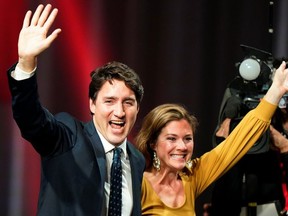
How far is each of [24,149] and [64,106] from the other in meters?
0.27

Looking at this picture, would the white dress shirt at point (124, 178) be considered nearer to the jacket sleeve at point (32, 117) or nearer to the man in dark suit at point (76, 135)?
the man in dark suit at point (76, 135)

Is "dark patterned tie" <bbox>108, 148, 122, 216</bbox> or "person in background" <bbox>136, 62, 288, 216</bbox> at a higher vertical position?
"person in background" <bbox>136, 62, 288, 216</bbox>

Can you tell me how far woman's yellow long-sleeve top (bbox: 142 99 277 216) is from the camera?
1780 millimetres

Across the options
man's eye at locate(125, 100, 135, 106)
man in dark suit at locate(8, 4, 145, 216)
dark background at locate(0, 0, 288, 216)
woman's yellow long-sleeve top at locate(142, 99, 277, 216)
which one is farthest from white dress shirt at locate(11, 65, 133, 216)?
dark background at locate(0, 0, 288, 216)

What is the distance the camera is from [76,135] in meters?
1.34

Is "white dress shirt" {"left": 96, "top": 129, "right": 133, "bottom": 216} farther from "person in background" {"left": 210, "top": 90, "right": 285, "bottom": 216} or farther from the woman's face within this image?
"person in background" {"left": 210, "top": 90, "right": 285, "bottom": 216}

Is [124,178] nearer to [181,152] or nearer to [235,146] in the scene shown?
[181,152]

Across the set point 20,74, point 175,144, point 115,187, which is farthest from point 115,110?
point 175,144

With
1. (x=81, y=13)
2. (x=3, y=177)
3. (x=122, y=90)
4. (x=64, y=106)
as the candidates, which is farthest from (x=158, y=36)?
(x=122, y=90)

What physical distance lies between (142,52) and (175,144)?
92 centimetres

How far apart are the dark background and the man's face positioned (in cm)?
95

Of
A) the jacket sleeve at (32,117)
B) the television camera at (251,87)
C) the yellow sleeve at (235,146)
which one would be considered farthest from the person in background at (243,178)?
the jacket sleeve at (32,117)

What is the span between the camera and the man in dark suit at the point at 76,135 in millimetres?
1169

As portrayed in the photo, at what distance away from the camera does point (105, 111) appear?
4.56ft
